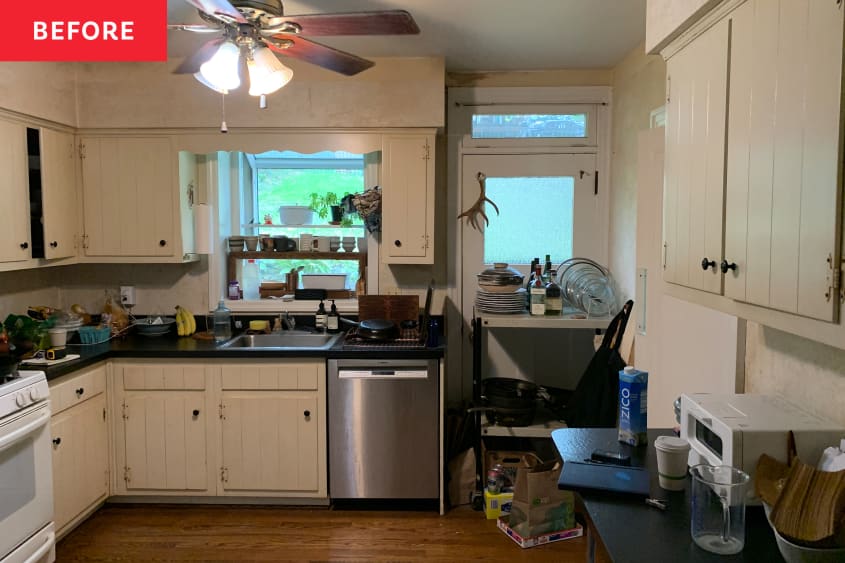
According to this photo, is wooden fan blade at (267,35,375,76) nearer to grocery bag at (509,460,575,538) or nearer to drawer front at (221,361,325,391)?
drawer front at (221,361,325,391)

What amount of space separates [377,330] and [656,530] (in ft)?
7.12

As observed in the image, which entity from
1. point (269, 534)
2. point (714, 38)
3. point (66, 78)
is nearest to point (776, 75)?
point (714, 38)

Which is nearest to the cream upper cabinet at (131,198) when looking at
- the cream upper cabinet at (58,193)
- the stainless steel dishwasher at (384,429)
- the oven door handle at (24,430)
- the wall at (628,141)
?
the cream upper cabinet at (58,193)

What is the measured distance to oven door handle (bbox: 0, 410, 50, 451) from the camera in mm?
2428

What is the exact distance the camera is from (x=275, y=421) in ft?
11.0

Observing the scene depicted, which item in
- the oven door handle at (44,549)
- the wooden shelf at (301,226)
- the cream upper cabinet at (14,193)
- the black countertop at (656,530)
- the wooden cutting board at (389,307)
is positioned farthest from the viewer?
the wooden shelf at (301,226)

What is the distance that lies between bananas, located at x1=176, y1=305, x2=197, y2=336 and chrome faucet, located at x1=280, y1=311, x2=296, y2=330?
53 cm

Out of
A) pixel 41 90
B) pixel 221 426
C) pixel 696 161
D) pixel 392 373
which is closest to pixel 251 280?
pixel 221 426

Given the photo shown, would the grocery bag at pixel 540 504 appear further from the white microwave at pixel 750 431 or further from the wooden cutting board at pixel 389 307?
the white microwave at pixel 750 431

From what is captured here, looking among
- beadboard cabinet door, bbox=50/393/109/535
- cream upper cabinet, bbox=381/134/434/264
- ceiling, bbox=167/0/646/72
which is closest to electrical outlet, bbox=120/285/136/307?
beadboard cabinet door, bbox=50/393/109/535

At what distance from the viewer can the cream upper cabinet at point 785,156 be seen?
3.80 ft

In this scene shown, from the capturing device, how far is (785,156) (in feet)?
4.25

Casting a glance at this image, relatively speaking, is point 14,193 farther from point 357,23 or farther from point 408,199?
point 357,23

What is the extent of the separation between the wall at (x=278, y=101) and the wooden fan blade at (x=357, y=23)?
1.36m
